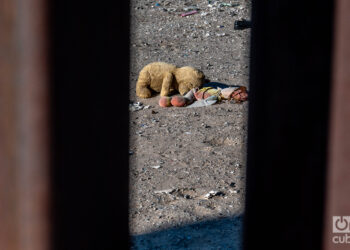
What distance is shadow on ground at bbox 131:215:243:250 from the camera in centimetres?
294

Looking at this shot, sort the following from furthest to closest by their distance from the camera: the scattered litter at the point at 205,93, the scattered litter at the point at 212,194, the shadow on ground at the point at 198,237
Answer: the scattered litter at the point at 205,93, the scattered litter at the point at 212,194, the shadow on ground at the point at 198,237

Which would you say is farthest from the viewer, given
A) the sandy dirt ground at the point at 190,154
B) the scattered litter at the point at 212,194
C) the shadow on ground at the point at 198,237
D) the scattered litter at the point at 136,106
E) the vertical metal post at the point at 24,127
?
the scattered litter at the point at 136,106

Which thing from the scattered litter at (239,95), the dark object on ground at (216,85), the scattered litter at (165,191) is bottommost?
the scattered litter at (165,191)

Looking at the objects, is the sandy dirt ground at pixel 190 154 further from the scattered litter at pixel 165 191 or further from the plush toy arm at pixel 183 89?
the plush toy arm at pixel 183 89

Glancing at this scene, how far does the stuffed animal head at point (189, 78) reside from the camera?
539cm

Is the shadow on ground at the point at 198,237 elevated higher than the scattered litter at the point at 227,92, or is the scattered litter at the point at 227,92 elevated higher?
the scattered litter at the point at 227,92

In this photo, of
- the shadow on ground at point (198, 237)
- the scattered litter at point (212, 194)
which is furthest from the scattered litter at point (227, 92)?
the shadow on ground at point (198, 237)

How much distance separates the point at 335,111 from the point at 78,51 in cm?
33

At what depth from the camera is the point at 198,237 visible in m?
3.03

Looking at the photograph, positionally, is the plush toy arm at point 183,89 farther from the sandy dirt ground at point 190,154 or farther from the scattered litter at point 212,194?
the scattered litter at point 212,194

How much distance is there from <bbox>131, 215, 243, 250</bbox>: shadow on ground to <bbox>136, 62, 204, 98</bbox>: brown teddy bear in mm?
2365

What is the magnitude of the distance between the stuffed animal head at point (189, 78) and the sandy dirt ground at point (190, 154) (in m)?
0.28

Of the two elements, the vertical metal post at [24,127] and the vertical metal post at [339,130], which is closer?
the vertical metal post at [24,127]

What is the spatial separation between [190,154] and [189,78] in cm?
139
